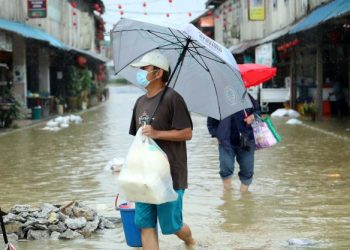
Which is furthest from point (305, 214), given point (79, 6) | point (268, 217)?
point (79, 6)

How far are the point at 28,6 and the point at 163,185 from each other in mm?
21932

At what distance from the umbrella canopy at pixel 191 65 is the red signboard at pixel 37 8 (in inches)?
783

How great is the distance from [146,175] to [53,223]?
2133 millimetres

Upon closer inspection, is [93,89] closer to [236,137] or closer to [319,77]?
[319,77]

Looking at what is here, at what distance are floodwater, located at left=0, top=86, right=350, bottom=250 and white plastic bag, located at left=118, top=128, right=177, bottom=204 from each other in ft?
4.53

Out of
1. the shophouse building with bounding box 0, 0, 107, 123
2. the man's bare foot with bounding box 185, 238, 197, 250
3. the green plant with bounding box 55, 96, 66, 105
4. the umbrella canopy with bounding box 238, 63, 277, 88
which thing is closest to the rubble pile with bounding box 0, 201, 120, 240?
the man's bare foot with bounding box 185, 238, 197, 250

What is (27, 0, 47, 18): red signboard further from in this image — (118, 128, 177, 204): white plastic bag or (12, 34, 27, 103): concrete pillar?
(118, 128, 177, 204): white plastic bag

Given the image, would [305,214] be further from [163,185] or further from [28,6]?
[28,6]

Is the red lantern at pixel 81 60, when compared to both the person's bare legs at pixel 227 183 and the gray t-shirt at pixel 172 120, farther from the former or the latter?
the gray t-shirt at pixel 172 120

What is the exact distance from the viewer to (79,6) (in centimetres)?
4384

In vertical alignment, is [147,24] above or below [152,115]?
above

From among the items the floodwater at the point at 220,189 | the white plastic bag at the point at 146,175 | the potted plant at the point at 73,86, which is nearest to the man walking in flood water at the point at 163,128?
the white plastic bag at the point at 146,175

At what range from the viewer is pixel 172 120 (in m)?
5.46

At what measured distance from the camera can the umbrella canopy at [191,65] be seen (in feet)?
20.5
